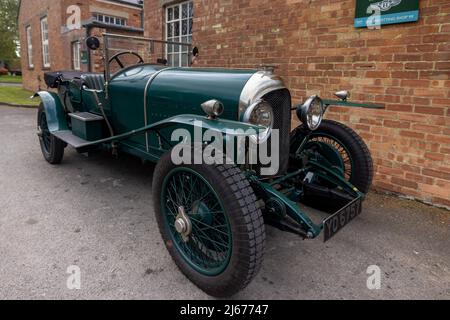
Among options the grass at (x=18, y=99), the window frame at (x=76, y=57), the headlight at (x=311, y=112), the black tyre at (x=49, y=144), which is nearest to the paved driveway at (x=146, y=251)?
the black tyre at (x=49, y=144)

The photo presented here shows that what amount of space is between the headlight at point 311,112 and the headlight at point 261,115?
0.36 metres

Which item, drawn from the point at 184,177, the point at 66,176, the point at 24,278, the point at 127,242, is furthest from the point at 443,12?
the point at 66,176

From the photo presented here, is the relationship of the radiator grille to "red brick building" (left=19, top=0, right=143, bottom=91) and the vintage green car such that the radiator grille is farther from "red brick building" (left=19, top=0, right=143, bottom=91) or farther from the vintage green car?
"red brick building" (left=19, top=0, right=143, bottom=91)

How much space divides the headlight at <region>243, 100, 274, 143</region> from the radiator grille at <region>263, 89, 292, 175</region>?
0.16m

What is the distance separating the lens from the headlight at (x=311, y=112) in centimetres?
250

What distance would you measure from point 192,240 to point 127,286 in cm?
50

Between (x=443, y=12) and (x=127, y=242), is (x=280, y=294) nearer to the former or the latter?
(x=127, y=242)

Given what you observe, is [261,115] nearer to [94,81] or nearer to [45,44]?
[94,81]

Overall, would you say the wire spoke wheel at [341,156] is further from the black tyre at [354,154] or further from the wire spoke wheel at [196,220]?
the wire spoke wheel at [196,220]

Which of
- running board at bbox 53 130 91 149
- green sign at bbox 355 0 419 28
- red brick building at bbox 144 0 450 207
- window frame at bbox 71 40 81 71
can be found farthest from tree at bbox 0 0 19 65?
green sign at bbox 355 0 419 28

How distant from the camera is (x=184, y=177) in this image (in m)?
2.08

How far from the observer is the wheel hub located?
205 cm
